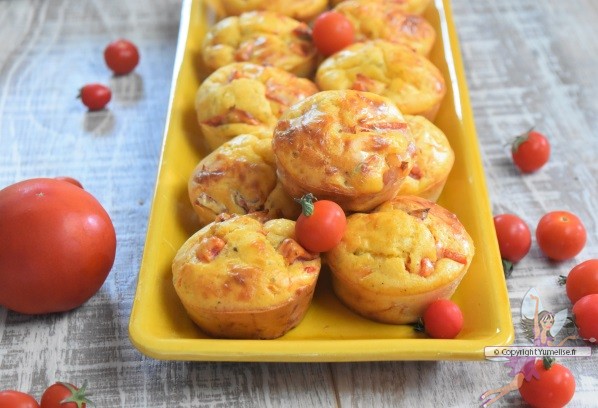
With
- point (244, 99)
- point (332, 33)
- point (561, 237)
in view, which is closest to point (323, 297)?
point (244, 99)

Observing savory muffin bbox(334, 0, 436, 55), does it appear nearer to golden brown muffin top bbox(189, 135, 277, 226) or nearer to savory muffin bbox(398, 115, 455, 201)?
savory muffin bbox(398, 115, 455, 201)

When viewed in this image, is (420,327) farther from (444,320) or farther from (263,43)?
(263,43)

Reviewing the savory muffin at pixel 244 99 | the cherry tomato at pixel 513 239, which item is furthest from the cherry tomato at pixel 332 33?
the cherry tomato at pixel 513 239

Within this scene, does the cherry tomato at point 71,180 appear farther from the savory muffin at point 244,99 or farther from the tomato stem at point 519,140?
the tomato stem at point 519,140

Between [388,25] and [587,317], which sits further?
[388,25]

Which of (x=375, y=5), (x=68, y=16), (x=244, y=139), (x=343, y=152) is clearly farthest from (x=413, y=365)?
(x=68, y=16)
